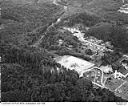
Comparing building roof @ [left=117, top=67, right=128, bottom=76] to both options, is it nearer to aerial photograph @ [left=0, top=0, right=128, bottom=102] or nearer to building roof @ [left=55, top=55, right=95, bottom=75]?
aerial photograph @ [left=0, top=0, right=128, bottom=102]

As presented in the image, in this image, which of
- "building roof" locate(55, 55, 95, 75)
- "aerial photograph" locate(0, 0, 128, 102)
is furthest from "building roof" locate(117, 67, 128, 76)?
"building roof" locate(55, 55, 95, 75)

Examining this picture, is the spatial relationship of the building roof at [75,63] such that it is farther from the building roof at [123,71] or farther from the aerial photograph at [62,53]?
the building roof at [123,71]

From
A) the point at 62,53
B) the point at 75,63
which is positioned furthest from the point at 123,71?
the point at 62,53

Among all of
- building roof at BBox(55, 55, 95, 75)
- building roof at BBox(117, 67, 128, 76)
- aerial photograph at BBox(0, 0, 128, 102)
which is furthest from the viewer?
building roof at BBox(55, 55, 95, 75)

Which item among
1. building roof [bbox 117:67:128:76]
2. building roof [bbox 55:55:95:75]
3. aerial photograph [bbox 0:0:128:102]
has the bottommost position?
building roof [bbox 117:67:128:76]

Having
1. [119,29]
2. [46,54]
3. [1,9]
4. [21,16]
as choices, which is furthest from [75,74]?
[1,9]

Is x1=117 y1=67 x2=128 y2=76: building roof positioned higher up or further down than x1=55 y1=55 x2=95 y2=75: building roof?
further down

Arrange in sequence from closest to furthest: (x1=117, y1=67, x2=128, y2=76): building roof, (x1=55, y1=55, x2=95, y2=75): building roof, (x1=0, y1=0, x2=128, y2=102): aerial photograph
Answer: (x1=0, y1=0, x2=128, y2=102): aerial photograph
(x1=117, y1=67, x2=128, y2=76): building roof
(x1=55, y1=55, x2=95, y2=75): building roof

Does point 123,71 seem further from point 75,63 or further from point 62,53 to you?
point 62,53

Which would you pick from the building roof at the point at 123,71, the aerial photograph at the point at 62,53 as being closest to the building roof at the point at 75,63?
the aerial photograph at the point at 62,53
